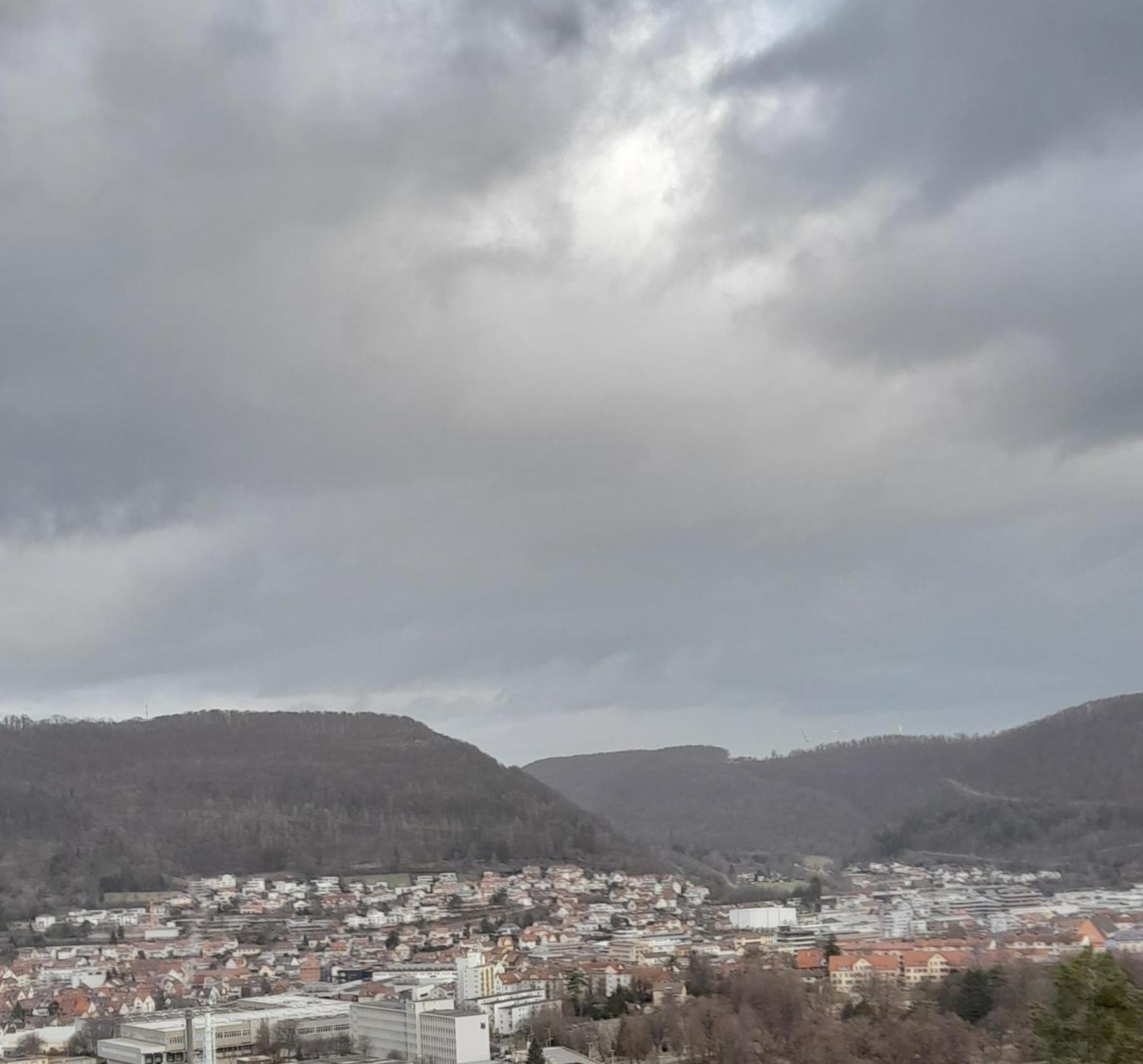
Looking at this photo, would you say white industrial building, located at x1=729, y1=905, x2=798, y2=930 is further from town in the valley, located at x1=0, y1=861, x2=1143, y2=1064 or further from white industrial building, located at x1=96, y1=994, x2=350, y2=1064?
white industrial building, located at x1=96, y1=994, x2=350, y2=1064

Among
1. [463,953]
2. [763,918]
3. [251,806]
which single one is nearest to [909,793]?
[251,806]

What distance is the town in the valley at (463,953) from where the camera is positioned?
34781 millimetres

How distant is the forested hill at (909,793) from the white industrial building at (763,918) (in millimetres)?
28154

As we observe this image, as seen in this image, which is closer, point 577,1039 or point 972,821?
point 577,1039

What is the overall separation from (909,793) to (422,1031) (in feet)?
277

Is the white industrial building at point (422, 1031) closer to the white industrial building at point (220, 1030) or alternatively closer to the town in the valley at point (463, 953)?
the town in the valley at point (463, 953)

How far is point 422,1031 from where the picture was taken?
3381 cm

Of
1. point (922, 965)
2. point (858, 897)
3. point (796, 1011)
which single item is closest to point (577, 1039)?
point (796, 1011)

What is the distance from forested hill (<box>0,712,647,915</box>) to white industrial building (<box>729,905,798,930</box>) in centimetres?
1962

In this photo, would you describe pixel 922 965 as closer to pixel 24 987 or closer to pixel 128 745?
pixel 24 987

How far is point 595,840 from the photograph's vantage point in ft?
267

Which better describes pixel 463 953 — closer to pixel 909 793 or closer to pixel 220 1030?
pixel 220 1030

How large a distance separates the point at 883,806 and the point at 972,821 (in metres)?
19.9

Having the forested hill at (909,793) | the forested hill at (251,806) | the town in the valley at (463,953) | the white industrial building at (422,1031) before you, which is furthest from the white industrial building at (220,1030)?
the forested hill at (909,793)
